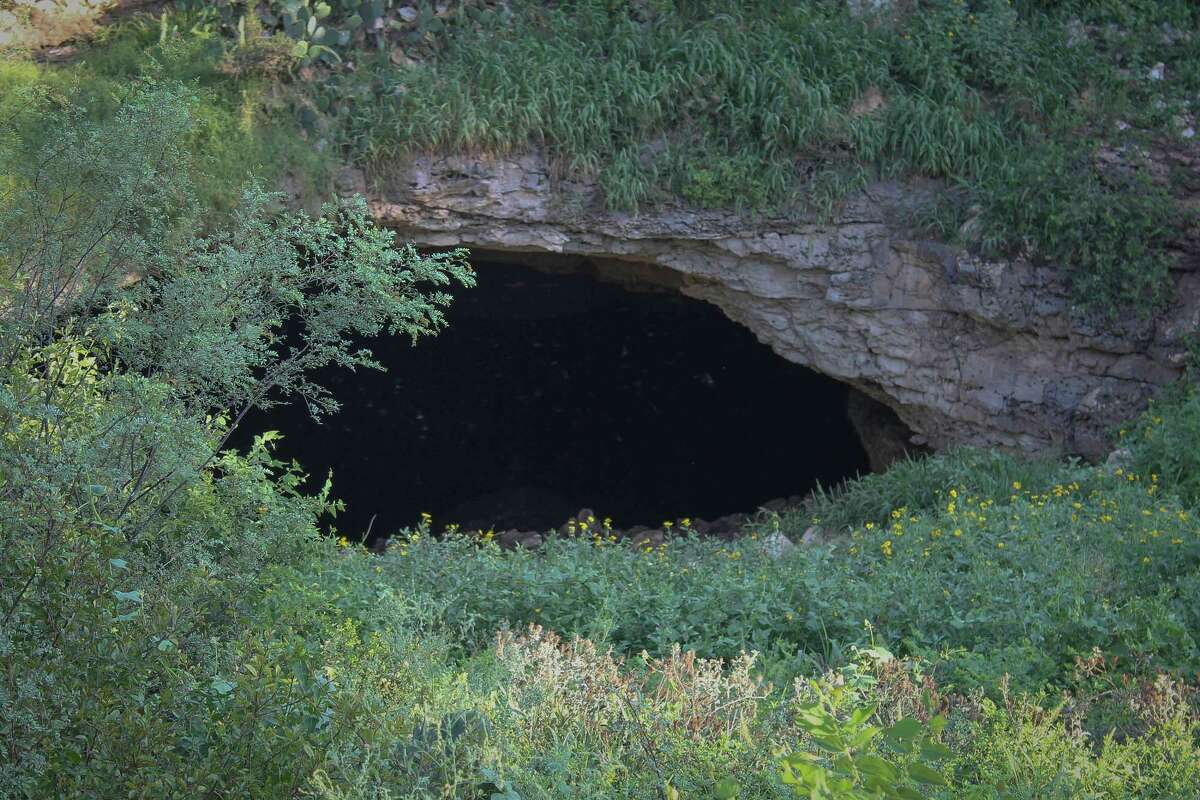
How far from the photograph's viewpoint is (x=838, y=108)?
8.91 meters

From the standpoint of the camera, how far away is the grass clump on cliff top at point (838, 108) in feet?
27.8

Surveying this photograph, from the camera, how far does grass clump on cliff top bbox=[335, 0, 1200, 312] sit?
8477 millimetres

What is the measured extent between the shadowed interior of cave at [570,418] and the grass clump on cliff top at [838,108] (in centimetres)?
343

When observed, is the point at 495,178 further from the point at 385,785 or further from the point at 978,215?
the point at 385,785

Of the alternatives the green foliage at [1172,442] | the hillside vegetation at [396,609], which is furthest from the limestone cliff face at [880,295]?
the hillside vegetation at [396,609]

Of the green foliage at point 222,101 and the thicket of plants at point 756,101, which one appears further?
the thicket of plants at point 756,101

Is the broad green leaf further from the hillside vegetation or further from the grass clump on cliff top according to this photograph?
the grass clump on cliff top

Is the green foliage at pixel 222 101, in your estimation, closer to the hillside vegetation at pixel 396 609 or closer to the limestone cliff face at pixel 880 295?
the limestone cliff face at pixel 880 295

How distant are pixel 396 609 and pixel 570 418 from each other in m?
8.08

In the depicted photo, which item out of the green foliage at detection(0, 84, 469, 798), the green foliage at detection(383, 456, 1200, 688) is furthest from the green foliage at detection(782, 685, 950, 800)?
the green foliage at detection(383, 456, 1200, 688)

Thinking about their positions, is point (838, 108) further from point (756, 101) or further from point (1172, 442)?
point (1172, 442)

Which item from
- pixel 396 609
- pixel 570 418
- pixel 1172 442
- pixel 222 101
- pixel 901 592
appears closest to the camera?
pixel 396 609

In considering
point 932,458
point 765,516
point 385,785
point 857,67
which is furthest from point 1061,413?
point 385,785

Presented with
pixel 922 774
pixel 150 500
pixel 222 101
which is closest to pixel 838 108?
pixel 222 101
